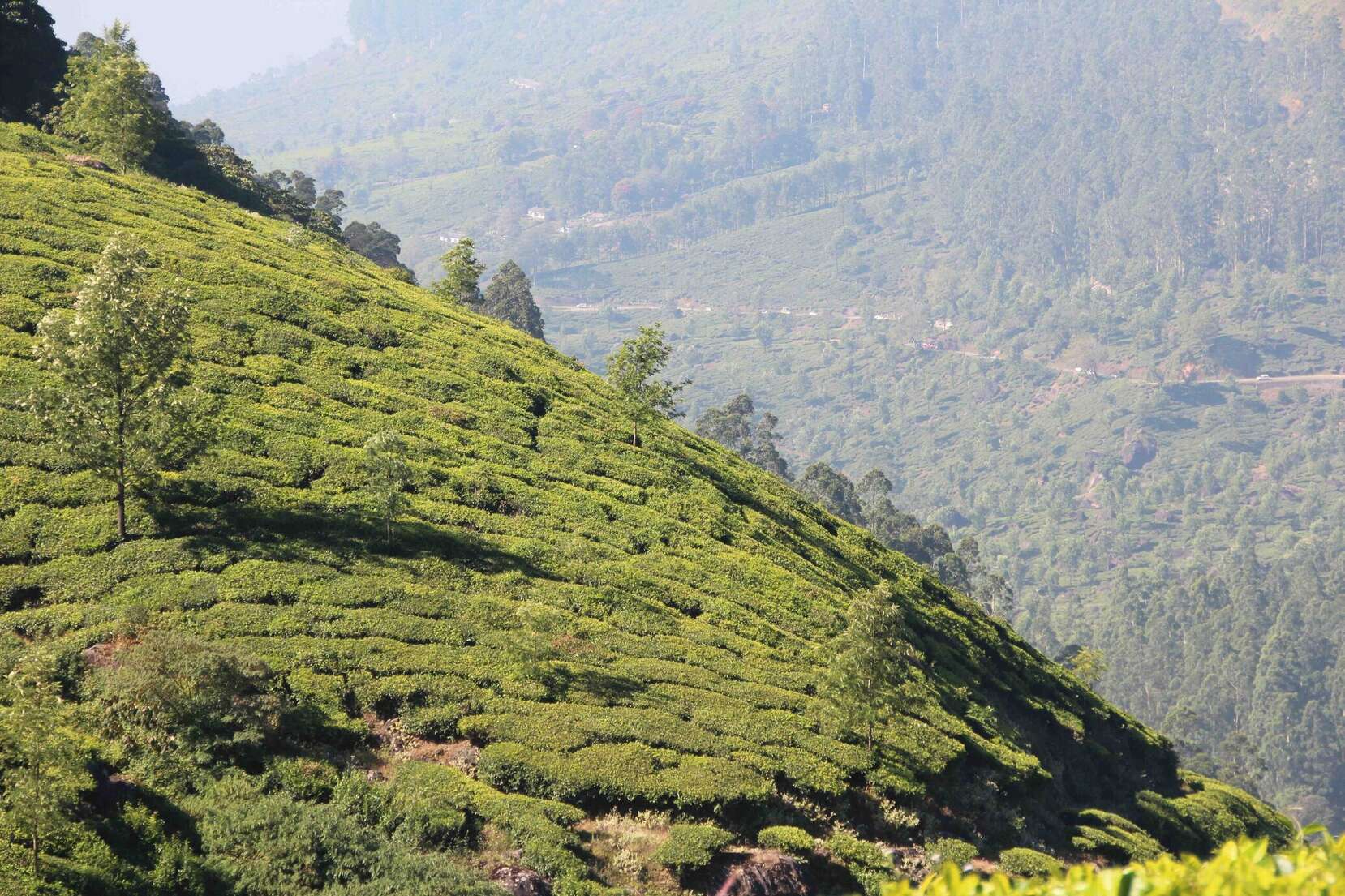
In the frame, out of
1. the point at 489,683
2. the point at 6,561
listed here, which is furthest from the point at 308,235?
the point at 489,683

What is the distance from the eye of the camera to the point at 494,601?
31.9 metres

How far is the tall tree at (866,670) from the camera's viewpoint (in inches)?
1245

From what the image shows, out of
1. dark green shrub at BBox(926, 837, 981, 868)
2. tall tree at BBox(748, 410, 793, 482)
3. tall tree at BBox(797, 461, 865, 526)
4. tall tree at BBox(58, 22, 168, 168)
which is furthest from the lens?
tall tree at BBox(748, 410, 793, 482)

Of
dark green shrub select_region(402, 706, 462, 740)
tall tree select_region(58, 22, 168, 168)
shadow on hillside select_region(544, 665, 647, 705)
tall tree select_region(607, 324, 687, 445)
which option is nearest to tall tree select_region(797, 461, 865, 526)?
tall tree select_region(607, 324, 687, 445)

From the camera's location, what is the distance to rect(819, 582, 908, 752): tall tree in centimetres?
3162

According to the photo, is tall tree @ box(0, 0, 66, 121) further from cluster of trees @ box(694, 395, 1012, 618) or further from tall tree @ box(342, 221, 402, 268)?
cluster of trees @ box(694, 395, 1012, 618)

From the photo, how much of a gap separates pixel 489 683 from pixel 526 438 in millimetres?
17614

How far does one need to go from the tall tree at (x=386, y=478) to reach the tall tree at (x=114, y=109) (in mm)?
33458

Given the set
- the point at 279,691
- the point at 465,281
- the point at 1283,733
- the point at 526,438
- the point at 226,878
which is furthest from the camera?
the point at 1283,733

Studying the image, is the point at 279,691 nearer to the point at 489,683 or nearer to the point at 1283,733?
the point at 489,683

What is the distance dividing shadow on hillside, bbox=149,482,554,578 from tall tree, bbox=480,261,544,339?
92563 millimetres

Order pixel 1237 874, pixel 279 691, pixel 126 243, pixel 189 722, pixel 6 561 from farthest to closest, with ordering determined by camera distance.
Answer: pixel 126 243 → pixel 6 561 → pixel 279 691 → pixel 189 722 → pixel 1237 874

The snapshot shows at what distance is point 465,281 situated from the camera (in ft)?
252

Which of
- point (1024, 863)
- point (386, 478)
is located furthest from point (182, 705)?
Result: point (1024, 863)
